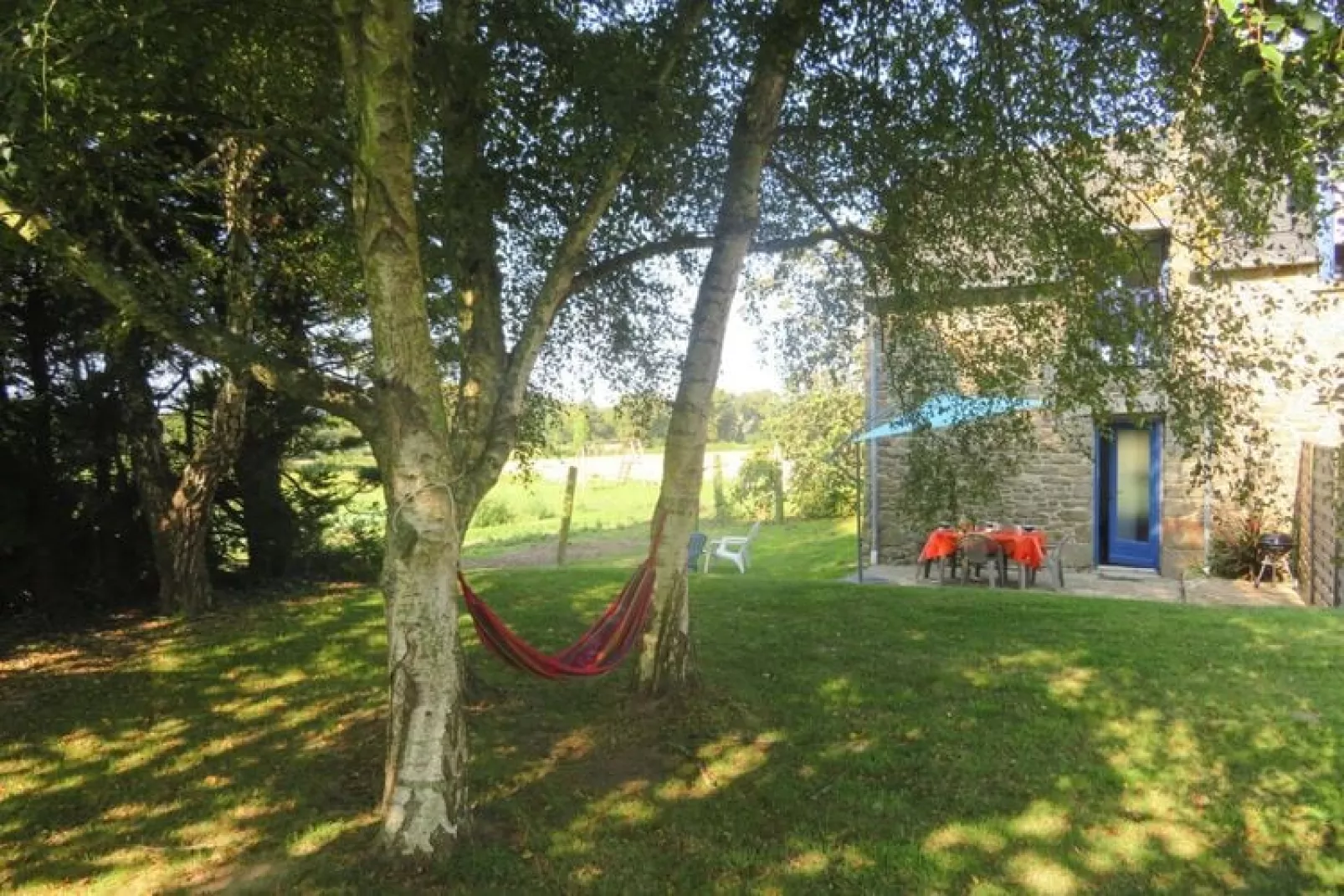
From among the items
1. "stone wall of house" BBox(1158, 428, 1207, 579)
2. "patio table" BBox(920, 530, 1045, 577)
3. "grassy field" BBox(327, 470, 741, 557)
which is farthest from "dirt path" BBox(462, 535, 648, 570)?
"stone wall of house" BBox(1158, 428, 1207, 579)

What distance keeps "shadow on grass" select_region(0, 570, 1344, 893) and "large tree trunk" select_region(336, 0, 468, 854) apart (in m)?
0.27

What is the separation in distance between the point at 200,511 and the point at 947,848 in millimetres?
6759

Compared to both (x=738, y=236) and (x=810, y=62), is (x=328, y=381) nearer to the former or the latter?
(x=738, y=236)

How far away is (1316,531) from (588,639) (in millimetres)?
8139

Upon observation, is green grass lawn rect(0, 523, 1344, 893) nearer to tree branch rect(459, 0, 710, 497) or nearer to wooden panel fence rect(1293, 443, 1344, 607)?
tree branch rect(459, 0, 710, 497)

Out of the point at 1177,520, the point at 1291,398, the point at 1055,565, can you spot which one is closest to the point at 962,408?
the point at 1055,565

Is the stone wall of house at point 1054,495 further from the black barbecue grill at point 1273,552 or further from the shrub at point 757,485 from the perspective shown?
the shrub at point 757,485

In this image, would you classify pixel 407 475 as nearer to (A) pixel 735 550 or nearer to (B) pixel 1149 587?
(B) pixel 1149 587

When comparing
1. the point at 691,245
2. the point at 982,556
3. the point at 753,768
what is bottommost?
the point at 753,768

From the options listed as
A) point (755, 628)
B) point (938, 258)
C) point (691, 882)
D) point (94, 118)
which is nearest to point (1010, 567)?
point (755, 628)

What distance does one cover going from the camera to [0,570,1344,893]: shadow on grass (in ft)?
10.3

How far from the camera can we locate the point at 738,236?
4527mm

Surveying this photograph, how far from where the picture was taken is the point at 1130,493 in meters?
11.2

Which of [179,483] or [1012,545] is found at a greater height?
[179,483]
